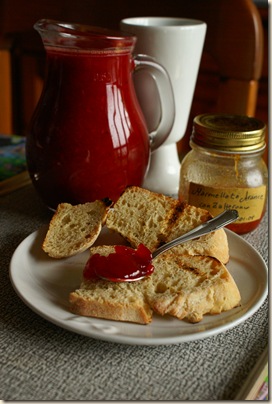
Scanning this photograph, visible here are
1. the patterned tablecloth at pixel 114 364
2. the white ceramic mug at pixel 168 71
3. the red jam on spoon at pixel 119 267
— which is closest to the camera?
the patterned tablecloth at pixel 114 364

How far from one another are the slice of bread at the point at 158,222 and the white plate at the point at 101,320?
31mm

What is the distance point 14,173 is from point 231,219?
20.6 inches

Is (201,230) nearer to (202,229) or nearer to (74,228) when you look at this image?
(202,229)

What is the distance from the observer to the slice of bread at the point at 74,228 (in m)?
0.75

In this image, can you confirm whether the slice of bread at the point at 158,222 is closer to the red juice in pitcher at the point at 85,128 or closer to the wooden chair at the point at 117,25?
the red juice in pitcher at the point at 85,128

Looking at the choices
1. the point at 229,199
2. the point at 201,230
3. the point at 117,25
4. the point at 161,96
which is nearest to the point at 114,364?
the point at 201,230

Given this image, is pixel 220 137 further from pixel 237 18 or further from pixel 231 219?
pixel 237 18

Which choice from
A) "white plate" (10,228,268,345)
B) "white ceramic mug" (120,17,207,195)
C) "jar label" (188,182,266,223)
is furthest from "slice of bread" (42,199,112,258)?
"white ceramic mug" (120,17,207,195)

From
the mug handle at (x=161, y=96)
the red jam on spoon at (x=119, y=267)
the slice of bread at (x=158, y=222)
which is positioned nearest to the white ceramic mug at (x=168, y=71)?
the mug handle at (x=161, y=96)

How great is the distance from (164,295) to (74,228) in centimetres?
22

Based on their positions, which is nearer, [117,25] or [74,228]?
[74,228]

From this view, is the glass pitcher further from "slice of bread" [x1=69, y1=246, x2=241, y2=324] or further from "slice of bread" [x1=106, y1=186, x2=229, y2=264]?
"slice of bread" [x1=69, y1=246, x2=241, y2=324]

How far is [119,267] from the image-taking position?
658 millimetres

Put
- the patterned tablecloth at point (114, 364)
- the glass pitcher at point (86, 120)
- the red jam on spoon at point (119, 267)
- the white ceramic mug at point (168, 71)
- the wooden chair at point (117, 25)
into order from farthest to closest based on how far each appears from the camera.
Result: the wooden chair at point (117, 25), the white ceramic mug at point (168, 71), the glass pitcher at point (86, 120), the red jam on spoon at point (119, 267), the patterned tablecloth at point (114, 364)
